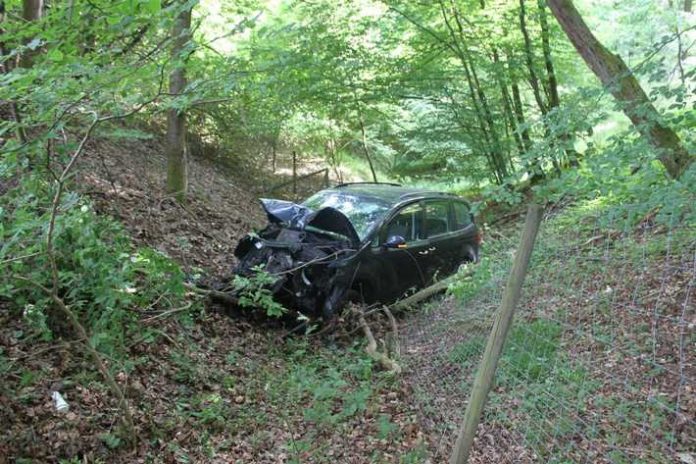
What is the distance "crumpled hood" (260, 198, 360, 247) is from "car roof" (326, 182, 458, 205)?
36.4 inches

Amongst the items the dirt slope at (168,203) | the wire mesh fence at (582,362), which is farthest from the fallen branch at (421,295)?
the dirt slope at (168,203)

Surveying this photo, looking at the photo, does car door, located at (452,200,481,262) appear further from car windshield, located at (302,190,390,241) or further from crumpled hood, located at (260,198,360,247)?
crumpled hood, located at (260,198,360,247)

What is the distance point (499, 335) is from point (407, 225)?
475 cm

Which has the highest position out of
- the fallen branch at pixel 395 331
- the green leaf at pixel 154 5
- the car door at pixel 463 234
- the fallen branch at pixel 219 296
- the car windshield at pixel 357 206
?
the green leaf at pixel 154 5

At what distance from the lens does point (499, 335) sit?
9.82 feet

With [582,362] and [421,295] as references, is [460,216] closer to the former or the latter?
[421,295]

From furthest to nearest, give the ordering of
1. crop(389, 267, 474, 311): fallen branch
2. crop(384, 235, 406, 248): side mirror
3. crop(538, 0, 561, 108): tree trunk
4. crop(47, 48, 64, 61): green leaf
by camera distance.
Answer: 1. crop(538, 0, 561, 108): tree trunk
2. crop(389, 267, 474, 311): fallen branch
3. crop(384, 235, 406, 248): side mirror
4. crop(47, 48, 64, 61): green leaf

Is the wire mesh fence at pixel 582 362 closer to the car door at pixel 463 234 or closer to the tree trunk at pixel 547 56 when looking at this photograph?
the car door at pixel 463 234

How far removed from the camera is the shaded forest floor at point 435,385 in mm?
3838

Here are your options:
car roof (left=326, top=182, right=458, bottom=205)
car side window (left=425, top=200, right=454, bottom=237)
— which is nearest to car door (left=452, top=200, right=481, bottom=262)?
car side window (left=425, top=200, right=454, bottom=237)

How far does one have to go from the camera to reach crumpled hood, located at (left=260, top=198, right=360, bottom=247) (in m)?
6.93

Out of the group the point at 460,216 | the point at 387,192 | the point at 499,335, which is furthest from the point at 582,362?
the point at 460,216

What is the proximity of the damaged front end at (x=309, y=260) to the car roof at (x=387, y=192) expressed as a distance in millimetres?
1066

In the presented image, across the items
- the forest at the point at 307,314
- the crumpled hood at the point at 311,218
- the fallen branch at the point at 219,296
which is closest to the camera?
the forest at the point at 307,314
